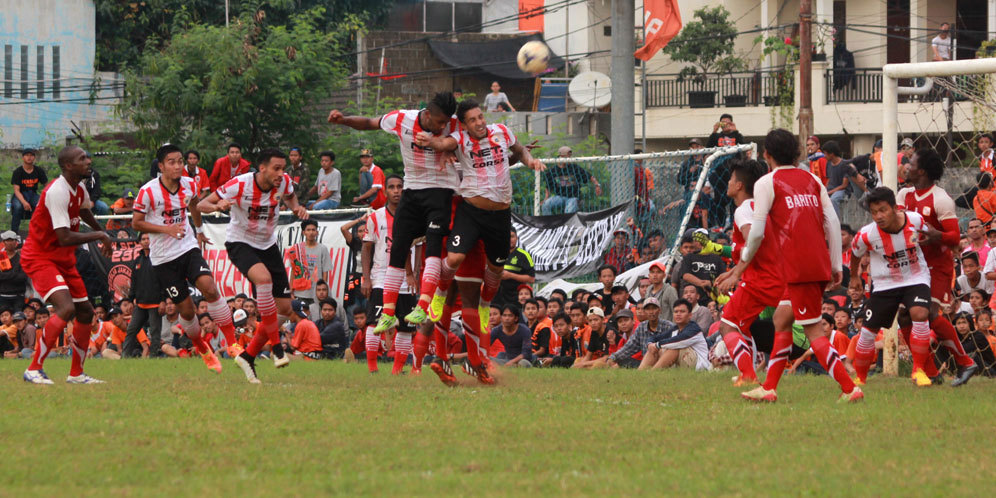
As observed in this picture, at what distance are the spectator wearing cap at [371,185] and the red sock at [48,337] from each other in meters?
9.18

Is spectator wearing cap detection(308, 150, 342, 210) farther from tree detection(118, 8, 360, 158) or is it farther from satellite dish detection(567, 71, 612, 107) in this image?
satellite dish detection(567, 71, 612, 107)

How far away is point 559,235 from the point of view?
19938 millimetres

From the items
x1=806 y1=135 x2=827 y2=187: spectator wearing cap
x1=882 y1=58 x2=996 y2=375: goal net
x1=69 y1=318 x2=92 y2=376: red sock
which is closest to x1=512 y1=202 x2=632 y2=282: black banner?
x1=806 y1=135 x2=827 y2=187: spectator wearing cap

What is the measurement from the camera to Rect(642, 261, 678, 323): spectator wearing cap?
17141 millimetres

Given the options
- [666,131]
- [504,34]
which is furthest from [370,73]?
[666,131]

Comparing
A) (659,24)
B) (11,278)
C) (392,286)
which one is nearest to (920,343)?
(392,286)

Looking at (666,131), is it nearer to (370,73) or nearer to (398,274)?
(370,73)

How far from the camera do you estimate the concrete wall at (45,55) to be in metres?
45.7

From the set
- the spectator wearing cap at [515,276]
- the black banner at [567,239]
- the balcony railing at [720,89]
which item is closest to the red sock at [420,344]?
the spectator wearing cap at [515,276]

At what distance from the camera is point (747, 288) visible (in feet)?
35.7

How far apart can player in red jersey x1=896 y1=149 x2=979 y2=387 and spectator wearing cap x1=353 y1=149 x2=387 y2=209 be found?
10.7m

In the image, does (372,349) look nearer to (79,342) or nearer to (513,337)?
(79,342)

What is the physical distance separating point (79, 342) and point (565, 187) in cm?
1058

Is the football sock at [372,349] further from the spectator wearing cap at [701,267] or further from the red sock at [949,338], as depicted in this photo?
the red sock at [949,338]
